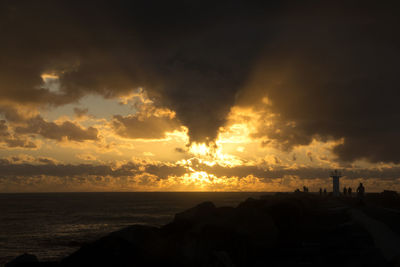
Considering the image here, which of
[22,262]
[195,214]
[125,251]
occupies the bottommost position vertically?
[22,262]

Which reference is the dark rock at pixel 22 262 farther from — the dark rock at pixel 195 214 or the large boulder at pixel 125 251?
the dark rock at pixel 195 214

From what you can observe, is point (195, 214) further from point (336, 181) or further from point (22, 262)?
point (336, 181)

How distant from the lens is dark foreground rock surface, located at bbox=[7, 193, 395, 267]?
14.1m

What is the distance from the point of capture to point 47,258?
93.2ft

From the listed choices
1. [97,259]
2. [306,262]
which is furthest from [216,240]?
[97,259]

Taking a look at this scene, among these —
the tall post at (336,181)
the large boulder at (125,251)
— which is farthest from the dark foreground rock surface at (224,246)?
the tall post at (336,181)

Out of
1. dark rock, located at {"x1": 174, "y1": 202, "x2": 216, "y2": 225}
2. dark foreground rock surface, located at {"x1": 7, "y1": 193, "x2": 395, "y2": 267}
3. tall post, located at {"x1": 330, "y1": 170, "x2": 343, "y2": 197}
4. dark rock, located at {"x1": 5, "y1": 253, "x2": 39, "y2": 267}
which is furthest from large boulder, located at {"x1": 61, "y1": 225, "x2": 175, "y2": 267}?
tall post, located at {"x1": 330, "y1": 170, "x2": 343, "y2": 197}

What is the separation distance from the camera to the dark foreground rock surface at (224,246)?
46.1 ft

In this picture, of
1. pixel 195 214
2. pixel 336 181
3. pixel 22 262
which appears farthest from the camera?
pixel 336 181

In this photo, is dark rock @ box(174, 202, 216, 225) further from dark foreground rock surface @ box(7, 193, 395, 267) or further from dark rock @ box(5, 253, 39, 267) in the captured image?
dark rock @ box(5, 253, 39, 267)

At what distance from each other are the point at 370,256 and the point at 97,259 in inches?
421

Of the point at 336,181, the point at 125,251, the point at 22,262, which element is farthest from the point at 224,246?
the point at 336,181

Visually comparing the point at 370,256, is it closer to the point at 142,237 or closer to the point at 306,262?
the point at 306,262

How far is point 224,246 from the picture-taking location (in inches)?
659
